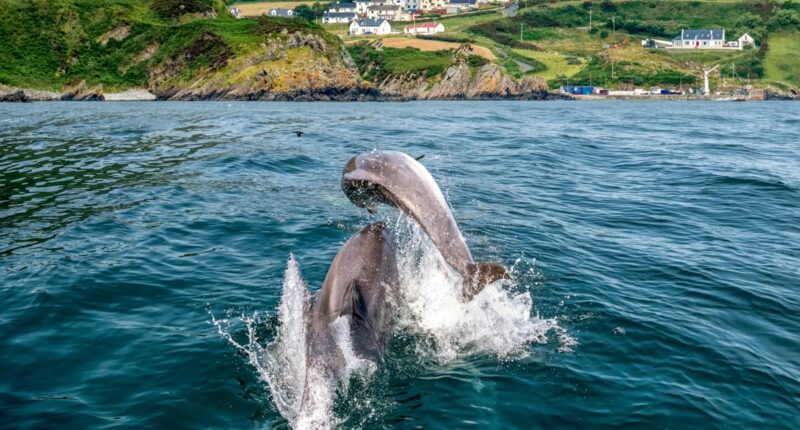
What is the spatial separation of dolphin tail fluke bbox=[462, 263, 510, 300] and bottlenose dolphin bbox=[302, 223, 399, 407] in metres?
1.65

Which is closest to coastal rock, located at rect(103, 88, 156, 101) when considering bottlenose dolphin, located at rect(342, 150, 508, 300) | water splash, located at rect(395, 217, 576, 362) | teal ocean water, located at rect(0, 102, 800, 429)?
teal ocean water, located at rect(0, 102, 800, 429)

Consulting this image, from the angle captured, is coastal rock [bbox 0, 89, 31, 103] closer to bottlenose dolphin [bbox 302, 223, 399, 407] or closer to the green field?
bottlenose dolphin [bbox 302, 223, 399, 407]

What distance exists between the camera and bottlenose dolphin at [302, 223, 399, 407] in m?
8.27

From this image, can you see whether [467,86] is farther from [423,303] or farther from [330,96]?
[423,303]

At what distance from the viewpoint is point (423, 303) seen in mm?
11219

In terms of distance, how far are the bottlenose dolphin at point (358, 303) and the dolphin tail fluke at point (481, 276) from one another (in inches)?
65.0

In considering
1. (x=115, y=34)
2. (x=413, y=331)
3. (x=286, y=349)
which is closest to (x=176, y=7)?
(x=115, y=34)

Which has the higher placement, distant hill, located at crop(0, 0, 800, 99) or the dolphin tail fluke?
distant hill, located at crop(0, 0, 800, 99)

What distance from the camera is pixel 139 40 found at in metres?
139

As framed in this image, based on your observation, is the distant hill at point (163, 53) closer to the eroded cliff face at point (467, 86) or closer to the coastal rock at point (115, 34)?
the coastal rock at point (115, 34)

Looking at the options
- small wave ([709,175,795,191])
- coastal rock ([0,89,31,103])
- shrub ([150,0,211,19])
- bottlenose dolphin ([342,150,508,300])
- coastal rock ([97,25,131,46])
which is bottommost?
small wave ([709,175,795,191])

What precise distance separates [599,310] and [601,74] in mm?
178140

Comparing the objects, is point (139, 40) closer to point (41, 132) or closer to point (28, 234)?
point (41, 132)

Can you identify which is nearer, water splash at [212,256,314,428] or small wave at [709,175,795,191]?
water splash at [212,256,314,428]
